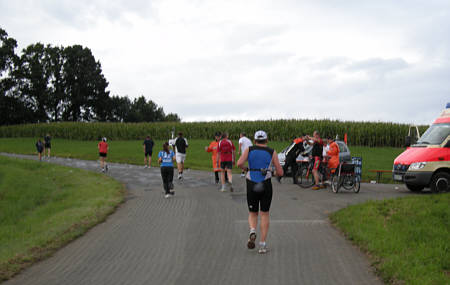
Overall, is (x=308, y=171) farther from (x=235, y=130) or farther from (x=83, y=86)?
(x=83, y=86)

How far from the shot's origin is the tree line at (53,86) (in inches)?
3137

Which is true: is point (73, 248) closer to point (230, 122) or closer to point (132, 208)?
point (132, 208)

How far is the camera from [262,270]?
20.5 feet

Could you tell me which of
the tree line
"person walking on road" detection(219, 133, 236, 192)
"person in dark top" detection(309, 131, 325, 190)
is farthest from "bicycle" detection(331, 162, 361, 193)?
the tree line

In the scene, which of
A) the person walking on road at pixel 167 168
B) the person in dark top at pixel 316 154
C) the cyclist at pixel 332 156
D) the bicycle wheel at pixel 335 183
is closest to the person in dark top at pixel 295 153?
the person in dark top at pixel 316 154

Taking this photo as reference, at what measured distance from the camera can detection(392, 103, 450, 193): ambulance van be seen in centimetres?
1433

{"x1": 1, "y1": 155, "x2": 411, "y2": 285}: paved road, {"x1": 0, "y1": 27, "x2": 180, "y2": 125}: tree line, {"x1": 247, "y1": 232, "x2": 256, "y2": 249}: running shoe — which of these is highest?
{"x1": 0, "y1": 27, "x2": 180, "y2": 125}: tree line

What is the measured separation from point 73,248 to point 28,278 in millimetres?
1731

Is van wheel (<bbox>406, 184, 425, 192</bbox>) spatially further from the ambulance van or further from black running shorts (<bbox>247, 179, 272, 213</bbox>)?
black running shorts (<bbox>247, 179, 272, 213</bbox>)

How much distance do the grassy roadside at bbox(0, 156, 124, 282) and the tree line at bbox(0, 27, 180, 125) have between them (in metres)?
54.3

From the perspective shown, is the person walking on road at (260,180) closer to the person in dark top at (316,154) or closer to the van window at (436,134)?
the person in dark top at (316,154)

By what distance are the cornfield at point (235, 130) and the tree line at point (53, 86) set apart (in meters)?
14.1

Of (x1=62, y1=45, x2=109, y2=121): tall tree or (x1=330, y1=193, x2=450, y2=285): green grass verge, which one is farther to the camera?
(x1=62, y1=45, x2=109, y2=121): tall tree

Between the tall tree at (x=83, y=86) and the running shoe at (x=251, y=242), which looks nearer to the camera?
the running shoe at (x=251, y=242)
